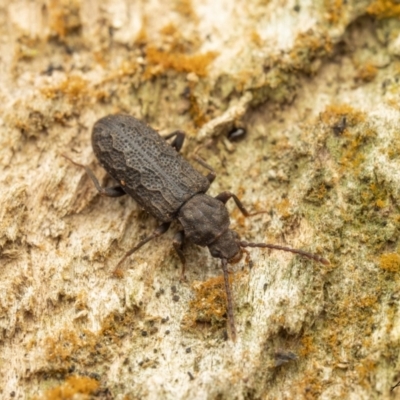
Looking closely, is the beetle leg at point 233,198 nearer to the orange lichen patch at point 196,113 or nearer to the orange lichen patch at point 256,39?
the orange lichen patch at point 196,113

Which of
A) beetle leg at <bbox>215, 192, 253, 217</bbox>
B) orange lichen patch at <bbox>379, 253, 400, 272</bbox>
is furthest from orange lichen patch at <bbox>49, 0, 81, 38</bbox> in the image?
orange lichen patch at <bbox>379, 253, 400, 272</bbox>

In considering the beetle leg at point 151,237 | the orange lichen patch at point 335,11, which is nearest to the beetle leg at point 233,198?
the beetle leg at point 151,237

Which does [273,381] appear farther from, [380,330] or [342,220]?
[342,220]

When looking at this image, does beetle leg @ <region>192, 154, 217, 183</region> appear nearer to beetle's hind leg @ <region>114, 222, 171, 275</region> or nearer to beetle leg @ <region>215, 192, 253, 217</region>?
beetle leg @ <region>215, 192, 253, 217</region>

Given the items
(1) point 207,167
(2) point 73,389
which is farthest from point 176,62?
(2) point 73,389

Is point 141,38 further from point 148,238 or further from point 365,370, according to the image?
point 365,370
